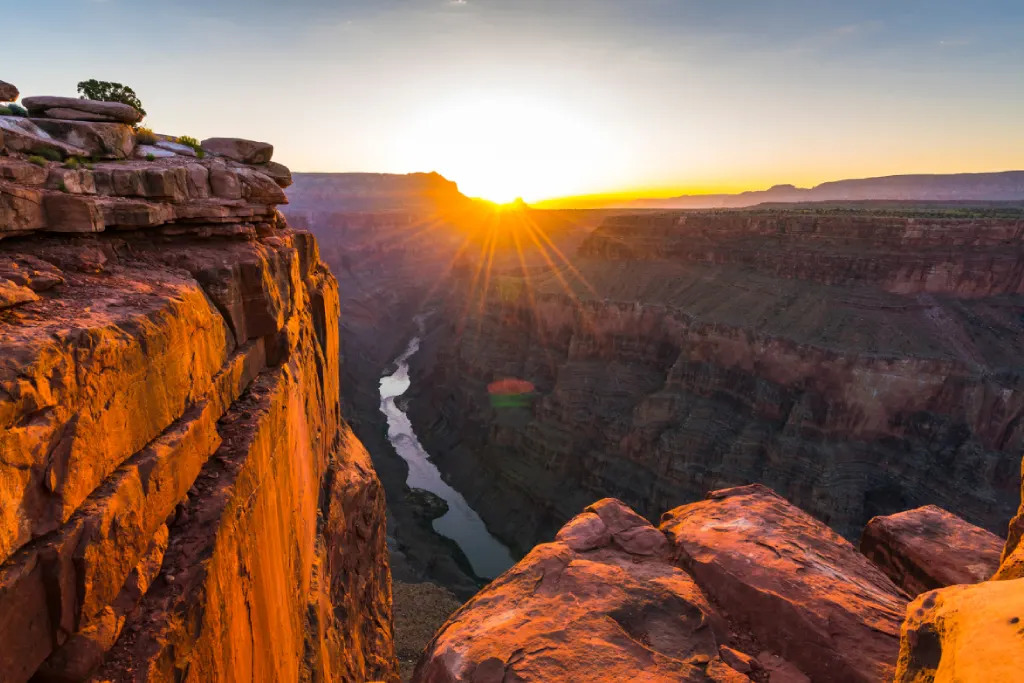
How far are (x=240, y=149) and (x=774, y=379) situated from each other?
1378 inches

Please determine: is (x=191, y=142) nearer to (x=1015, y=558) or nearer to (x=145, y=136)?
(x=145, y=136)

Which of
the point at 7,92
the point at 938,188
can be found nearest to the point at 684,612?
the point at 7,92

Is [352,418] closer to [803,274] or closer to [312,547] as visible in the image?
[312,547]

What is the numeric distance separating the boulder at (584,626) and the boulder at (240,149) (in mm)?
14104

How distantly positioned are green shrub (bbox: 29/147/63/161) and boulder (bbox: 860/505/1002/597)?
17225mm

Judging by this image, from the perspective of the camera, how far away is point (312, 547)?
1356 cm

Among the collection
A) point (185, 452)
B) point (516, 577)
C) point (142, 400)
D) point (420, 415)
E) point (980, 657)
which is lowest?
point (420, 415)

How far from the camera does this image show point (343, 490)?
56.2 ft

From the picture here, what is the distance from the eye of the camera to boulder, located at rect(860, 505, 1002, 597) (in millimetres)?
8695

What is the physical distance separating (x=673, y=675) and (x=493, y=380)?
44.8 meters

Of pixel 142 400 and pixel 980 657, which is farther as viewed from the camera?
pixel 142 400

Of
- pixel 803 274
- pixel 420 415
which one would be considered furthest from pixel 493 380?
pixel 803 274

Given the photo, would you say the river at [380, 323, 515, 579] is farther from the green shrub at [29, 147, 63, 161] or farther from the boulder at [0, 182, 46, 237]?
the boulder at [0, 182, 46, 237]

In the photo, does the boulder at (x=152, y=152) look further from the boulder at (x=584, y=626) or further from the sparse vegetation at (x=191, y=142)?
the boulder at (x=584, y=626)
